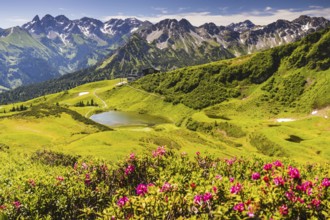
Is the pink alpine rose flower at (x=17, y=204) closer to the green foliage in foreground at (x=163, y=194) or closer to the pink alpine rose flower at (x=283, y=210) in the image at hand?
the green foliage in foreground at (x=163, y=194)

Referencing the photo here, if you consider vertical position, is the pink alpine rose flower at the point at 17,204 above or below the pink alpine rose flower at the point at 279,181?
below

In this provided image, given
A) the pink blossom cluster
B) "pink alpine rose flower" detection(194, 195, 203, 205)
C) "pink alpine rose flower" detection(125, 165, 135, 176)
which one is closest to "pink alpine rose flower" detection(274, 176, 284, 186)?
the pink blossom cluster

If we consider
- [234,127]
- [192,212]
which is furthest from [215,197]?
[234,127]

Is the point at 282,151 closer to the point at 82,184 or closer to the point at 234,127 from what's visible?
the point at 234,127

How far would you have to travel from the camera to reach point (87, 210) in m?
21.5

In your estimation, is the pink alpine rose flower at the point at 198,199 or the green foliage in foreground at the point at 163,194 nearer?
the pink alpine rose flower at the point at 198,199

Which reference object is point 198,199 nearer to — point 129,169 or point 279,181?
point 279,181

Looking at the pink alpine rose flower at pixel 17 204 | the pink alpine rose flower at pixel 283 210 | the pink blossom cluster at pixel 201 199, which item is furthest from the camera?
the pink alpine rose flower at pixel 17 204

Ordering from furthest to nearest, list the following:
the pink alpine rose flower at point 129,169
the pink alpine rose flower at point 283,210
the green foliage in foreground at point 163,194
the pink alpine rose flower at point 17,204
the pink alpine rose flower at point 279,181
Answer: the pink alpine rose flower at point 129,169
the pink alpine rose flower at point 17,204
the pink alpine rose flower at point 279,181
the green foliage in foreground at point 163,194
the pink alpine rose flower at point 283,210

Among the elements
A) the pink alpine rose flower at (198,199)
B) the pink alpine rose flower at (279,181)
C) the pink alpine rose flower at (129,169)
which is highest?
the pink alpine rose flower at (279,181)

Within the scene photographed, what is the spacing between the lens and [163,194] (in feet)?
65.5

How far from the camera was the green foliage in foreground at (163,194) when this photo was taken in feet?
62.7

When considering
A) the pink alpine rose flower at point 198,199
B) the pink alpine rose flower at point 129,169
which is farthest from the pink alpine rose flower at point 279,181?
the pink alpine rose flower at point 129,169

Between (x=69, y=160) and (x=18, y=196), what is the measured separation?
90.2 feet
